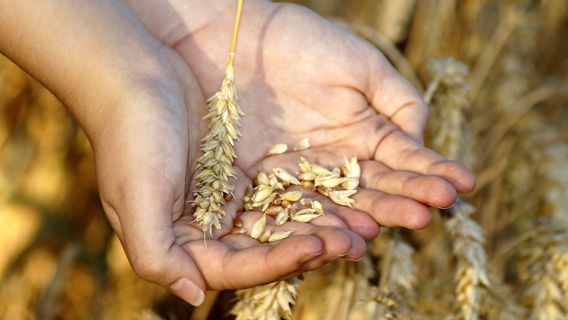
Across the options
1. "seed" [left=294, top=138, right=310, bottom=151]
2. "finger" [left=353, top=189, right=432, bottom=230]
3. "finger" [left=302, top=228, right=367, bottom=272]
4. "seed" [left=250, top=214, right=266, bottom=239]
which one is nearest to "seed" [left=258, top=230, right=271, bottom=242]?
"seed" [left=250, top=214, right=266, bottom=239]

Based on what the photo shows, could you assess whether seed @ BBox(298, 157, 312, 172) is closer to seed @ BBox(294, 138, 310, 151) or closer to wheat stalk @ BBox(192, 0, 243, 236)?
seed @ BBox(294, 138, 310, 151)

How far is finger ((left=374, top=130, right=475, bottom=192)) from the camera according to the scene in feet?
4.55

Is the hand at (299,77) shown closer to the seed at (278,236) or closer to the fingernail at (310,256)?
the seed at (278,236)

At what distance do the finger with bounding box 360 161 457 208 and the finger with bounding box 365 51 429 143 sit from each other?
0.14m

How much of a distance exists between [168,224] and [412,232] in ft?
3.40

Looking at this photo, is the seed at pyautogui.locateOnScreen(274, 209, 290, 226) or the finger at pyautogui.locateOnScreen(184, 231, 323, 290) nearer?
the finger at pyautogui.locateOnScreen(184, 231, 323, 290)

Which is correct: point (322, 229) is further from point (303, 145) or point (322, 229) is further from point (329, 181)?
point (303, 145)

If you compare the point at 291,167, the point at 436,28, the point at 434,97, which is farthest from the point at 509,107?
the point at 291,167

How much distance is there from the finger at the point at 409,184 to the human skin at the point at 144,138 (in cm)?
18

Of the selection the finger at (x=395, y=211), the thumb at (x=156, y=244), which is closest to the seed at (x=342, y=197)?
the finger at (x=395, y=211)

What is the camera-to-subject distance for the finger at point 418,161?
139 centimetres

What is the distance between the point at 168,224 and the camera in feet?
3.90

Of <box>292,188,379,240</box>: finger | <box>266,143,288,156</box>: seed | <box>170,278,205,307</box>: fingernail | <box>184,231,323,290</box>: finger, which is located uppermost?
<box>184,231,323,290</box>: finger

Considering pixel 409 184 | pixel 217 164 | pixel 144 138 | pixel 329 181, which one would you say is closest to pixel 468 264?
pixel 409 184
